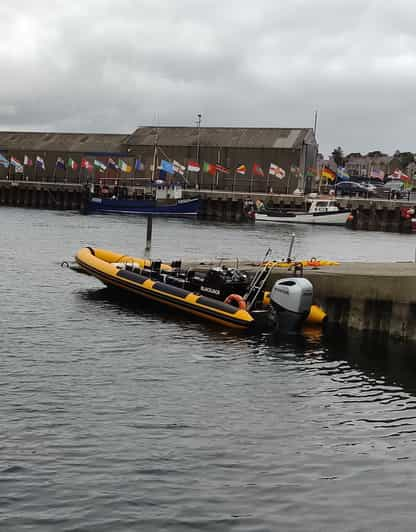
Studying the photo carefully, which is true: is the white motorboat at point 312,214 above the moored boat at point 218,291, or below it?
above

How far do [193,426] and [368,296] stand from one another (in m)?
9.48

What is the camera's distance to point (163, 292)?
2194 cm

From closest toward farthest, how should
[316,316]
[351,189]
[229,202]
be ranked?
[316,316] < [229,202] < [351,189]

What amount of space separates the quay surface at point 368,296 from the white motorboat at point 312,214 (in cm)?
5850

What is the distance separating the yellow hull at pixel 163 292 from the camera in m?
20.0

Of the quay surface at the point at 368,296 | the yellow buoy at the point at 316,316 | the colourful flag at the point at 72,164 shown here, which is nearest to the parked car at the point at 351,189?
the colourful flag at the point at 72,164

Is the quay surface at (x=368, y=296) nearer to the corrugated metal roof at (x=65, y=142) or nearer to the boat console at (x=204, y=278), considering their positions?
the boat console at (x=204, y=278)

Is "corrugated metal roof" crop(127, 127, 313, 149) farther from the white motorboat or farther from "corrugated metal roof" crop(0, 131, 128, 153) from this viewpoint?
the white motorboat

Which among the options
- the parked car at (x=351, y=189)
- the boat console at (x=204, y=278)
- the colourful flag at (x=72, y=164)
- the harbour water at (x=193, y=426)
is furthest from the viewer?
the parked car at (x=351, y=189)

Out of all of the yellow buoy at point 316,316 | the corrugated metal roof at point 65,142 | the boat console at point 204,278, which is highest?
the corrugated metal roof at point 65,142

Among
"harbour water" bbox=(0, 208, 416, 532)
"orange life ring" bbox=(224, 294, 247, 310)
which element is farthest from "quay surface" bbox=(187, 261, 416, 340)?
"orange life ring" bbox=(224, 294, 247, 310)

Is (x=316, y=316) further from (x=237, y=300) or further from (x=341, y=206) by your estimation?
(x=341, y=206)

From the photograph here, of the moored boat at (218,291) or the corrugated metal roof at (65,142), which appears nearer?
the moored boat at (218,291)

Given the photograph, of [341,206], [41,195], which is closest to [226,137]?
[341,206]
